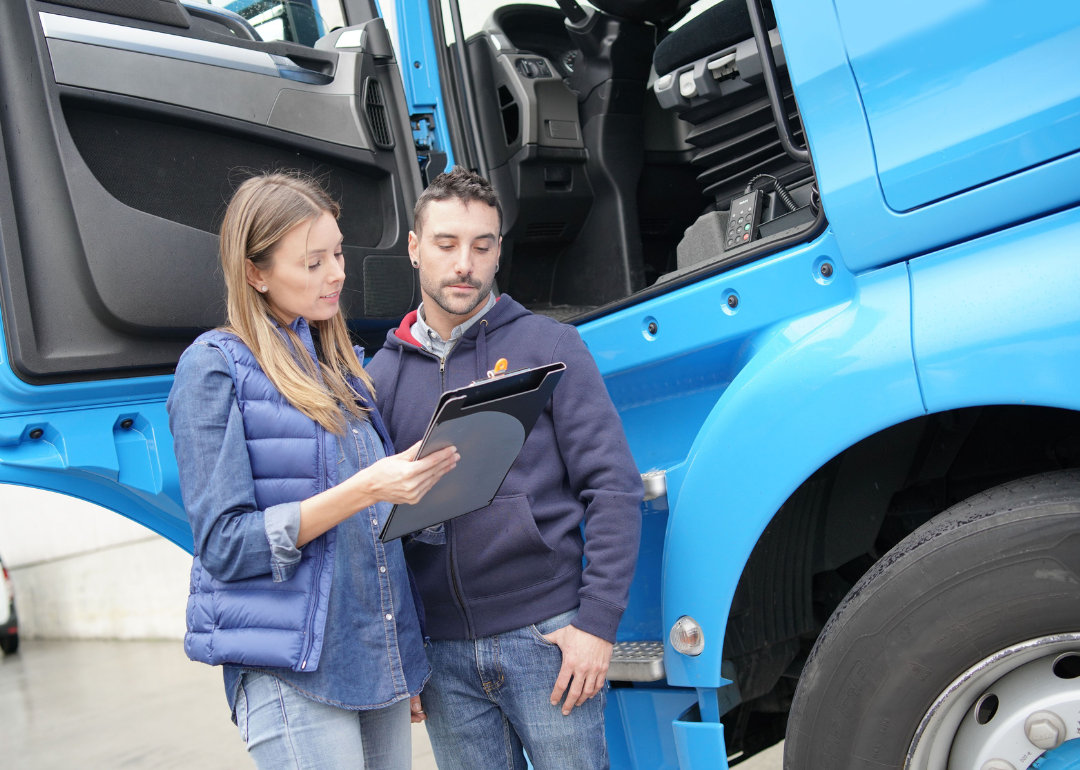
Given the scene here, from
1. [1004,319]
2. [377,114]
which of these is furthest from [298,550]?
[377,114]

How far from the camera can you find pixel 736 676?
173cm

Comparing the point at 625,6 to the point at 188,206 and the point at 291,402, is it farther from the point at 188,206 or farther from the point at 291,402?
the point at 291,402

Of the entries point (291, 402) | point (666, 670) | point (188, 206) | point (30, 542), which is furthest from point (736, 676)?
point (30, 542)

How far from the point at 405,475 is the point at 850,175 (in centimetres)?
85

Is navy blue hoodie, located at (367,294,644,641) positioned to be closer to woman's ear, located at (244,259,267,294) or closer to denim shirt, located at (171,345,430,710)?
denim shirt, located at (171,345,430,710)

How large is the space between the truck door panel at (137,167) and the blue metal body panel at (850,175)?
1149 millimetres

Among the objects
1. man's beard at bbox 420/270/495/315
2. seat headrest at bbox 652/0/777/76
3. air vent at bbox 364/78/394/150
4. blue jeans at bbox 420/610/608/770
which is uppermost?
air vent at bbox 364/78/394/150

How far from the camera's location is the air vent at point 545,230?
2521 millimetres

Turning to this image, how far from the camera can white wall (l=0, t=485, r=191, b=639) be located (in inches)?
296

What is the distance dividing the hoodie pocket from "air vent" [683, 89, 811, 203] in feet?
3.37

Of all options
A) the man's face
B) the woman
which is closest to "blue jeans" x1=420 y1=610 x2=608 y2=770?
the woman

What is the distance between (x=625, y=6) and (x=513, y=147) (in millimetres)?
501

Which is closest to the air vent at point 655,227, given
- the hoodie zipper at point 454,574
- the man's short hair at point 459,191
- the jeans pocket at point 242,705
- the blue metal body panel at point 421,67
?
the blue metal body panel at point 421,67

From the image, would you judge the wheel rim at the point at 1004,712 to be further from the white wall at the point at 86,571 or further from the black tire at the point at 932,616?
the white wall at the point at 86,571
